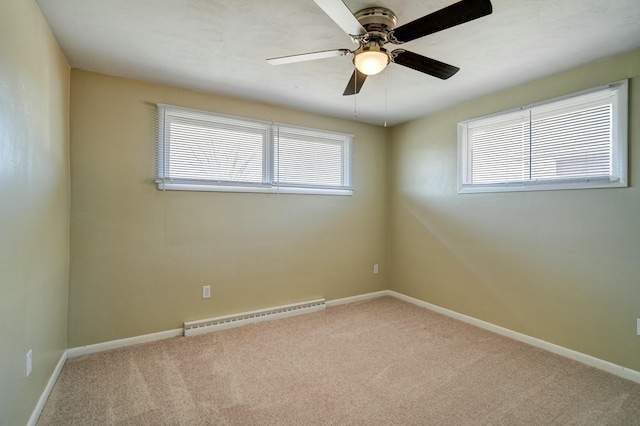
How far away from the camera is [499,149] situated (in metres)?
3.14

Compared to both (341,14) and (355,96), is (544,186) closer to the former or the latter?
(355,96)

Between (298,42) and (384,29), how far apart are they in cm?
66

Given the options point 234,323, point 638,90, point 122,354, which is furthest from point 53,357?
point 638,90

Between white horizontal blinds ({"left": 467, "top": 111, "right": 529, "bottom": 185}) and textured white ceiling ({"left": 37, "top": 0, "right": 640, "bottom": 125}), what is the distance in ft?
1.15

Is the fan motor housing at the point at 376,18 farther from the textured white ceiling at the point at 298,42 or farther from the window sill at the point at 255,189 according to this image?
the window sill at the point at 255,189

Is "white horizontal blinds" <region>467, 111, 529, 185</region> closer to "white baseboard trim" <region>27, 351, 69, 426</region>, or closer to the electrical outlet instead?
the electrical outlet

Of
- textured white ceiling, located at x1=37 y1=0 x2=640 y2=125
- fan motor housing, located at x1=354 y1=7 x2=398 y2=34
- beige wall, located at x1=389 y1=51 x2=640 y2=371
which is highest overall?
textured white ceiling, located at x1=37 y1=0 x2=640 y2=125

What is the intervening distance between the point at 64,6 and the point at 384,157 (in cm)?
356

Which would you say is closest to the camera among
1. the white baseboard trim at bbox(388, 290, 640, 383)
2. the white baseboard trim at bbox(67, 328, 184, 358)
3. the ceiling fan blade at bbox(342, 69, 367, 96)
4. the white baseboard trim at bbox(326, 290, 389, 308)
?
the ceiling fan blade at bbox(342, 69, 367, 96)

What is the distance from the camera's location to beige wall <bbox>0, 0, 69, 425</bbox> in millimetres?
1419

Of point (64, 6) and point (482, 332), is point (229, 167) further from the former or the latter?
point (482, 332)

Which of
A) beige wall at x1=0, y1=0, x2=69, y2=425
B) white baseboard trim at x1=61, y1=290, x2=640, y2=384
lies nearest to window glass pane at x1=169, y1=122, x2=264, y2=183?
beige wall at x1=0, y1=0, x2=69, y2=425

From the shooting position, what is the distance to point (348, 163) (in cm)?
405

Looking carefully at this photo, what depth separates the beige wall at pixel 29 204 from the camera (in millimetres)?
1419
